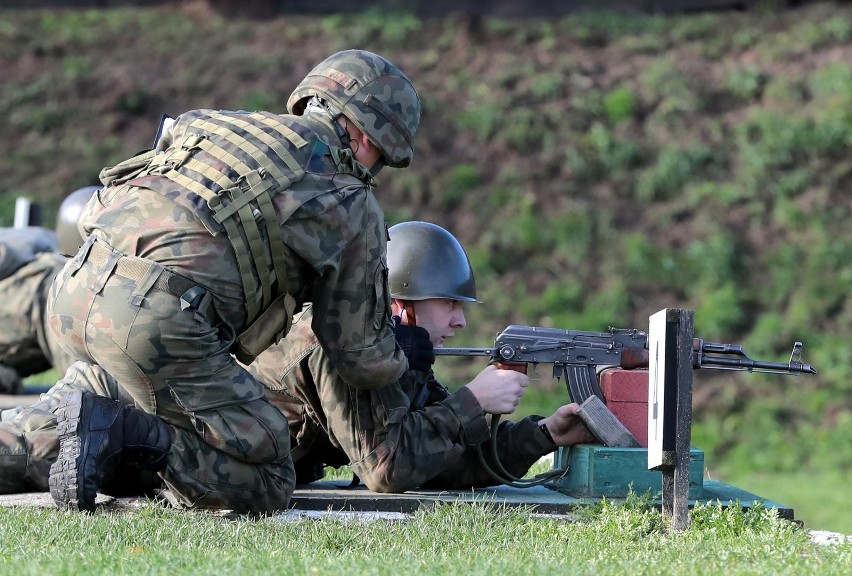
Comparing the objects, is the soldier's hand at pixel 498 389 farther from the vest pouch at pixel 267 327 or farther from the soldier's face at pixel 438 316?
the vest pouch at pixel 267 327

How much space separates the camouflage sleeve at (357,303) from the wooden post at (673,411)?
1015 millimetres

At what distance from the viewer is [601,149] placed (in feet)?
46.8

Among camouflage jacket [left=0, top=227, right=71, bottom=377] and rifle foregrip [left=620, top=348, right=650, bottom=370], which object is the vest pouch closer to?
rifle foregrip [left=620, top=348, right=650, bottom=370]

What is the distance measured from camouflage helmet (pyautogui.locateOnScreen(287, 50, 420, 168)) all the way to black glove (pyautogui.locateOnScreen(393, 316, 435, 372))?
2.36 ft

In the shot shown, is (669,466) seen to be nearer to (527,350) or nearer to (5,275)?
(527,350)

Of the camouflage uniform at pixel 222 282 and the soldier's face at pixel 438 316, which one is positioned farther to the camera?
the soldier's face at pixel 438 316

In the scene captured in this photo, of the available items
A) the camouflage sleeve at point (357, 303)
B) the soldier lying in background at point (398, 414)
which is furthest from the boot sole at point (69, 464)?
the camouflage sleeve at point (357, 303)

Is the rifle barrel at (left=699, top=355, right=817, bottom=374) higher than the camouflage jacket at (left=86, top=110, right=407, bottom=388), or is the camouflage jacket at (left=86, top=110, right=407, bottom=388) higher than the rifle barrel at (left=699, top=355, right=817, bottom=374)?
the camouflage jacket at (left=86, top=110, right=407, bottom=388)

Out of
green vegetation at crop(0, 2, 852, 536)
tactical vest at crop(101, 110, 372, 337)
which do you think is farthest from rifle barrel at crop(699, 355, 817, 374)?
green vegetation at crop(0, 2, 852, 536)

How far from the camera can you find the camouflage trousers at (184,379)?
4.73 meters

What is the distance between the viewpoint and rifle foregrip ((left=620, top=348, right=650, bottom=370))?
5.84 m

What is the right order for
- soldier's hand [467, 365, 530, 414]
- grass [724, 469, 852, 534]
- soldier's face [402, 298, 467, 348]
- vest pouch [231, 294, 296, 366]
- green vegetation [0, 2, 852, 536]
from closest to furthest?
1. vest pouch [231, 294, 296, 366]
2. soldier's hand [467, 365, 530, 414]
3. soldier's face [402, 298, 467, 348]
4. grass [724, 469, 852, 534]
5. green vegetation [0, 2, 852, 536]

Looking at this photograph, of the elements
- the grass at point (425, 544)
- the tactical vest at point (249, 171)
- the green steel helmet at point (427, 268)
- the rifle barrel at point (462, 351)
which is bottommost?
the grass at point (425, 544)

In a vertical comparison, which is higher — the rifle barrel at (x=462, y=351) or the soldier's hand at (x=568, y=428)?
the rifle barrel at (x=462, y=351)
